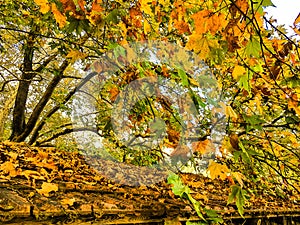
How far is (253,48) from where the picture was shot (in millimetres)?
1862

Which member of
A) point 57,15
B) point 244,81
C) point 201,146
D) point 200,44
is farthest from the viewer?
point 201,146

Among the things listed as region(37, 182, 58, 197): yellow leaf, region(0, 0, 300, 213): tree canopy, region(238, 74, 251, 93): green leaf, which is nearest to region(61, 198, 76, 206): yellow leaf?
region(37, 182, 58, 197): yellow leaf

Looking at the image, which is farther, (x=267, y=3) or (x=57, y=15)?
(x=57, y=15)

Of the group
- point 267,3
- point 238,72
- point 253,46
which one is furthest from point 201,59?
point 267,3

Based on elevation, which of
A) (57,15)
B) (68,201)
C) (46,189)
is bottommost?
(68,201)

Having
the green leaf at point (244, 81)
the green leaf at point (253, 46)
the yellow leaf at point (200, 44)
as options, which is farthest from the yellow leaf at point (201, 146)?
the green leaf at point (253, 46)

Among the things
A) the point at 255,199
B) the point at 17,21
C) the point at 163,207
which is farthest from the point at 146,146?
the point at 17,21

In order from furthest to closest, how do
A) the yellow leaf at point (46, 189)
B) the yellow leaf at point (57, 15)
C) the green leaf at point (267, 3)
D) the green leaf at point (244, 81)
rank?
the yellow leaf at point (57, 15) < the yellow leaf at point (46, 189) < the green leaf at point (244, 81) < the green leaf at point (267, 3)

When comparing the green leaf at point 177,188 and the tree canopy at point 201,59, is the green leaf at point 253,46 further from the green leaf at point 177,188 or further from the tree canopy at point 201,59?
the green leaf at point 177,188

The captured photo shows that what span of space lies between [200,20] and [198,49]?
197 mm

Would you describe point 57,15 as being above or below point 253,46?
above

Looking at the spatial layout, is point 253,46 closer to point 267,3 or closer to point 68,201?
point 267,3

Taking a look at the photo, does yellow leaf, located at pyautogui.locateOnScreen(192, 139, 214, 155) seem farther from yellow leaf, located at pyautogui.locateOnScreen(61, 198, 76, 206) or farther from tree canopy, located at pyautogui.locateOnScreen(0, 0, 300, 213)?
yellow leaf, located at pyautogui.locateOnScreen(61, 198, 76, 206)

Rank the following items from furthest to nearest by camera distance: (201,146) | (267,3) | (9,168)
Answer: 1. (9,168)
2. (201,146)
3. (267,3)
